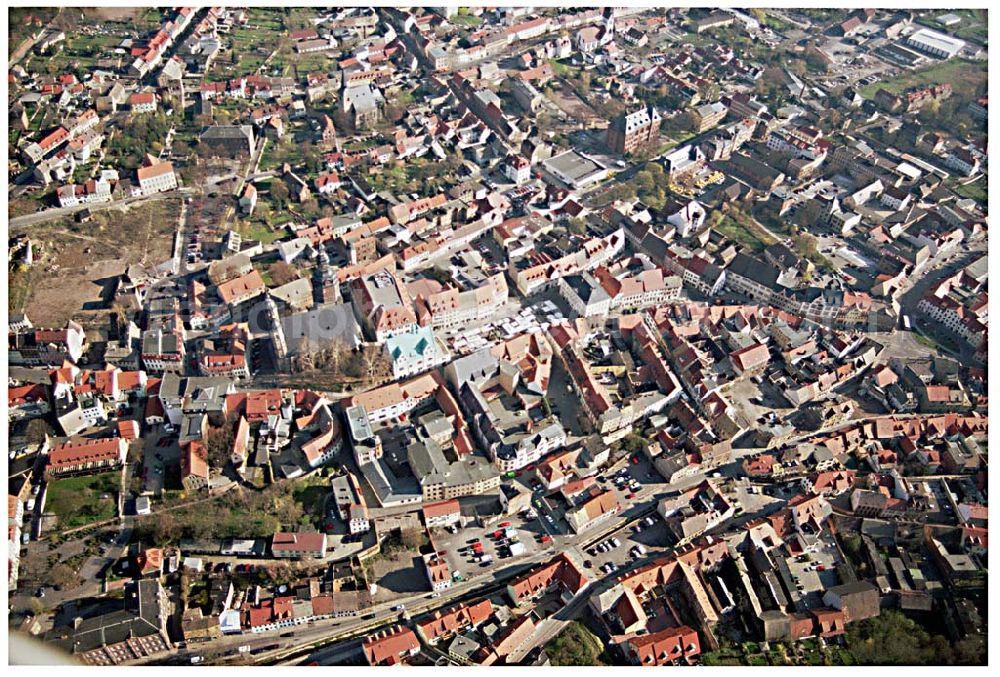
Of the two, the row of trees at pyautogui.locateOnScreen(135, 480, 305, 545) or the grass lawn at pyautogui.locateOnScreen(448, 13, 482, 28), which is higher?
the grass lawn at pyautogui.locateOnScreen(448, 13, 482, 28)

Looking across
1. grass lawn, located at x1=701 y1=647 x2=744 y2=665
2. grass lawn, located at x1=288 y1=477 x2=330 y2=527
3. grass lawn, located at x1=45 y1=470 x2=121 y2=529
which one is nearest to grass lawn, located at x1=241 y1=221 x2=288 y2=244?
grass lawn, located at x1=45 y1=470 x2=121 y2=529

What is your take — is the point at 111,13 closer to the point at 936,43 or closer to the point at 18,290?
the point at 18,290

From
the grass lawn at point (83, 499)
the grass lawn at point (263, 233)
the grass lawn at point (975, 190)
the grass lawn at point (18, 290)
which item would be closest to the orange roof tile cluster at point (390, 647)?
the grass lawn at point (83, 499)

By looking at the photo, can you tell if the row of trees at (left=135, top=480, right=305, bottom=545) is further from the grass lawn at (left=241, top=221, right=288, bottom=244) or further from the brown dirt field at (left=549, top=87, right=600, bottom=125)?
the brown dirt field at (left=549, top=87, right=600, bottom=125)

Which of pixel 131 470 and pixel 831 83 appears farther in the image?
pixel 831 83

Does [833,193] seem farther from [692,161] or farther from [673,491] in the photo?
[673,491]

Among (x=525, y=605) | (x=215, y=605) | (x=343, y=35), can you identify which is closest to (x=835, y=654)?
(x=525, y=605)

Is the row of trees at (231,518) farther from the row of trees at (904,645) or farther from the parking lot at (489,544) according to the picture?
the row of trees at (904,645)
